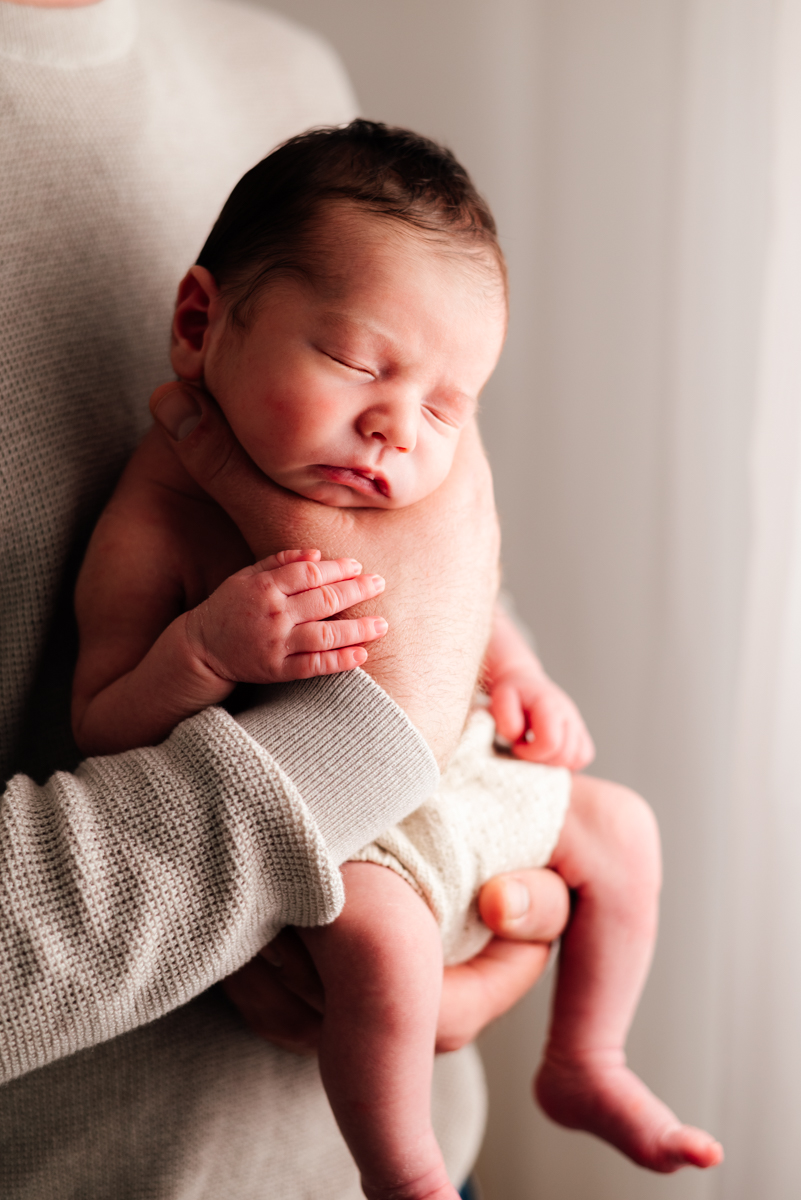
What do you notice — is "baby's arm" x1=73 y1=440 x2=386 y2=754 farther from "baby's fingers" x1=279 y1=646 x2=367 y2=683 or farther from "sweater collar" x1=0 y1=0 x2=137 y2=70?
"sweater collar" x1=0 y1=0 x2=137 y2=70

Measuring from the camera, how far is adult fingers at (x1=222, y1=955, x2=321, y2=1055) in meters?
0.79

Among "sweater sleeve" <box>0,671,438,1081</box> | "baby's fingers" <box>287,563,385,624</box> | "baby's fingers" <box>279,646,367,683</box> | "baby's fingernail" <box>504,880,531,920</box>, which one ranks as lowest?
"baby's fingernail" <box>504,880,531,920</box>

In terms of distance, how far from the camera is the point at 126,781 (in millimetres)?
636

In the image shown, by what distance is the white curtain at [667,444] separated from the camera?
3.67 ft

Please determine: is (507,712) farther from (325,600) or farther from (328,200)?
(328,200)

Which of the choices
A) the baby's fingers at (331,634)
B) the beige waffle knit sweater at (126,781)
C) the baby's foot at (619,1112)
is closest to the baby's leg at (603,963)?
the baby's foot at (619,1112)

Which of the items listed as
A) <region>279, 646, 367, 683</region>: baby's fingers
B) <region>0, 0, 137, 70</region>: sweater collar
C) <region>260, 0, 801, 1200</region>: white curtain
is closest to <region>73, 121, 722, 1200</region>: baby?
<region>279, 646, 367, 683</region>: baby's fingers

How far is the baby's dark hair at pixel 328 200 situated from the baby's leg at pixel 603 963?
0.52 m

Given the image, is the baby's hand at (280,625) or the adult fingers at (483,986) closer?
the baby's hand at (280,625)

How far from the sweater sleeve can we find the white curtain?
663mm

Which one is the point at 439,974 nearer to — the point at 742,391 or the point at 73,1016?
the point at 73,1016

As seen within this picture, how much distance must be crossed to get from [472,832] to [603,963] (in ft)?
0.73

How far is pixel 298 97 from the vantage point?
3.71 ft

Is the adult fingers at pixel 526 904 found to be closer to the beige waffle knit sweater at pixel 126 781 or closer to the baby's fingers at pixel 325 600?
the beige waffle knit sweater at pixel 126 781
